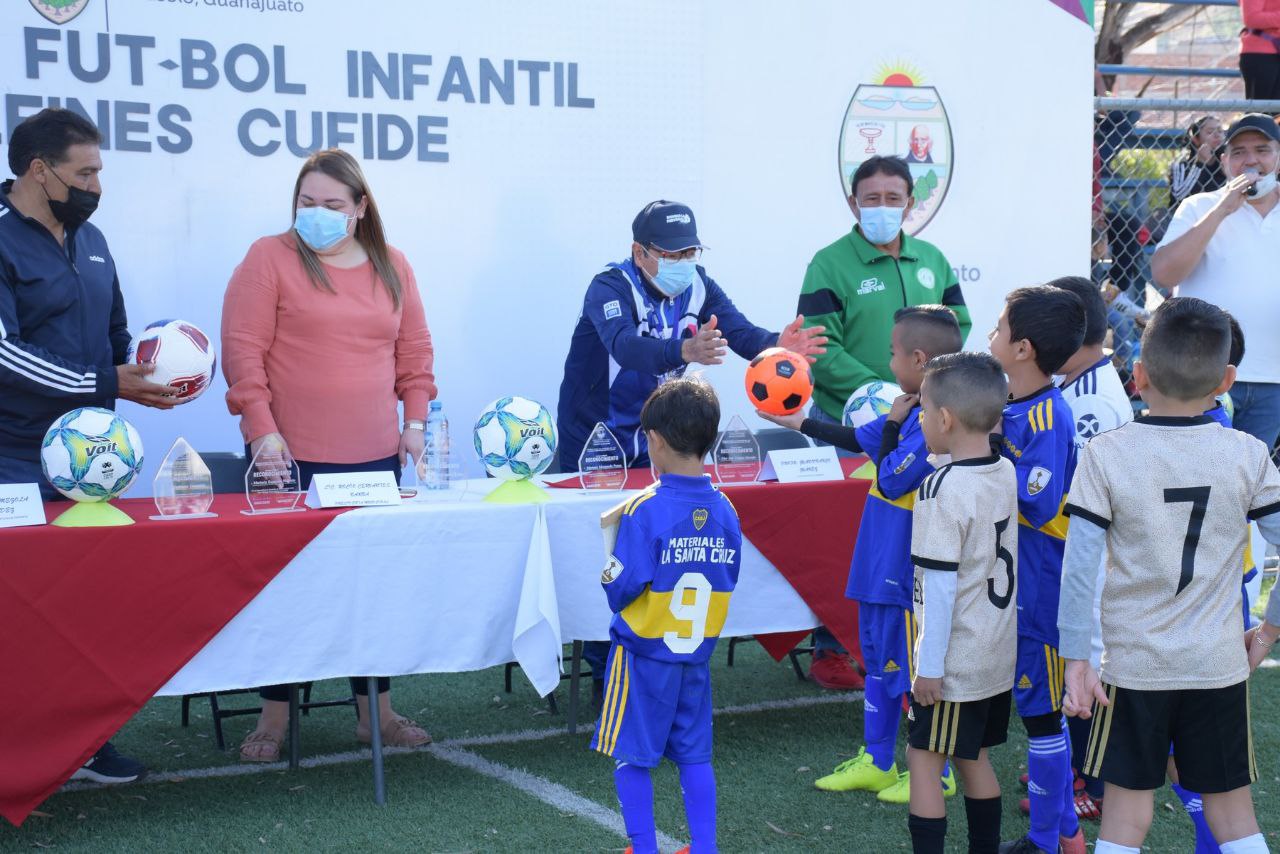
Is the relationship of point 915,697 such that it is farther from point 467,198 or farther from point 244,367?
point 467,198

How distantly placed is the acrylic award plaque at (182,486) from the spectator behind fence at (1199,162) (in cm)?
514

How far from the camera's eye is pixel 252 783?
3701mm

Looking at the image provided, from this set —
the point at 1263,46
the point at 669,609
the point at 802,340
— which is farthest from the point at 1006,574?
the point at 1263,46

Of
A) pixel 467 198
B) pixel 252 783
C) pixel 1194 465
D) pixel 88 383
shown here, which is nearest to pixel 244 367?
pixel 88 383

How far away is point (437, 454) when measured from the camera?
3.85 meters

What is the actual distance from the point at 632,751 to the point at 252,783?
1.45 m

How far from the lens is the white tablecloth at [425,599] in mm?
3271

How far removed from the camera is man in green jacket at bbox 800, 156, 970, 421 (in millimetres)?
4395

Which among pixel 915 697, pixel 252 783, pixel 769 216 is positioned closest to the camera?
pixel 915 697

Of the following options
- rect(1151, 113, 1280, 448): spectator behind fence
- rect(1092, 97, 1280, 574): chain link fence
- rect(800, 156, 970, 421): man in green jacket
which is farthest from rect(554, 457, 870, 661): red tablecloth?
rect(1092, 97, 1280, 574): chain link fence

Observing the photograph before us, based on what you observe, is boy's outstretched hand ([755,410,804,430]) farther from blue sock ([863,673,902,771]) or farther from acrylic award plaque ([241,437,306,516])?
acrylic award plaque ([241,437,306,516])

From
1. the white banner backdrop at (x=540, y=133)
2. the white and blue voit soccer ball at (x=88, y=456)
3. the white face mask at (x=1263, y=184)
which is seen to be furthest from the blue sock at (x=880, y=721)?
the white face mask at (x=1263, y=184)

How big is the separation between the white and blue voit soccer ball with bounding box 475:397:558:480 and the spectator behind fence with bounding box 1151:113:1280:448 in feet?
9.79

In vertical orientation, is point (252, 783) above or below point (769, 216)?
below
